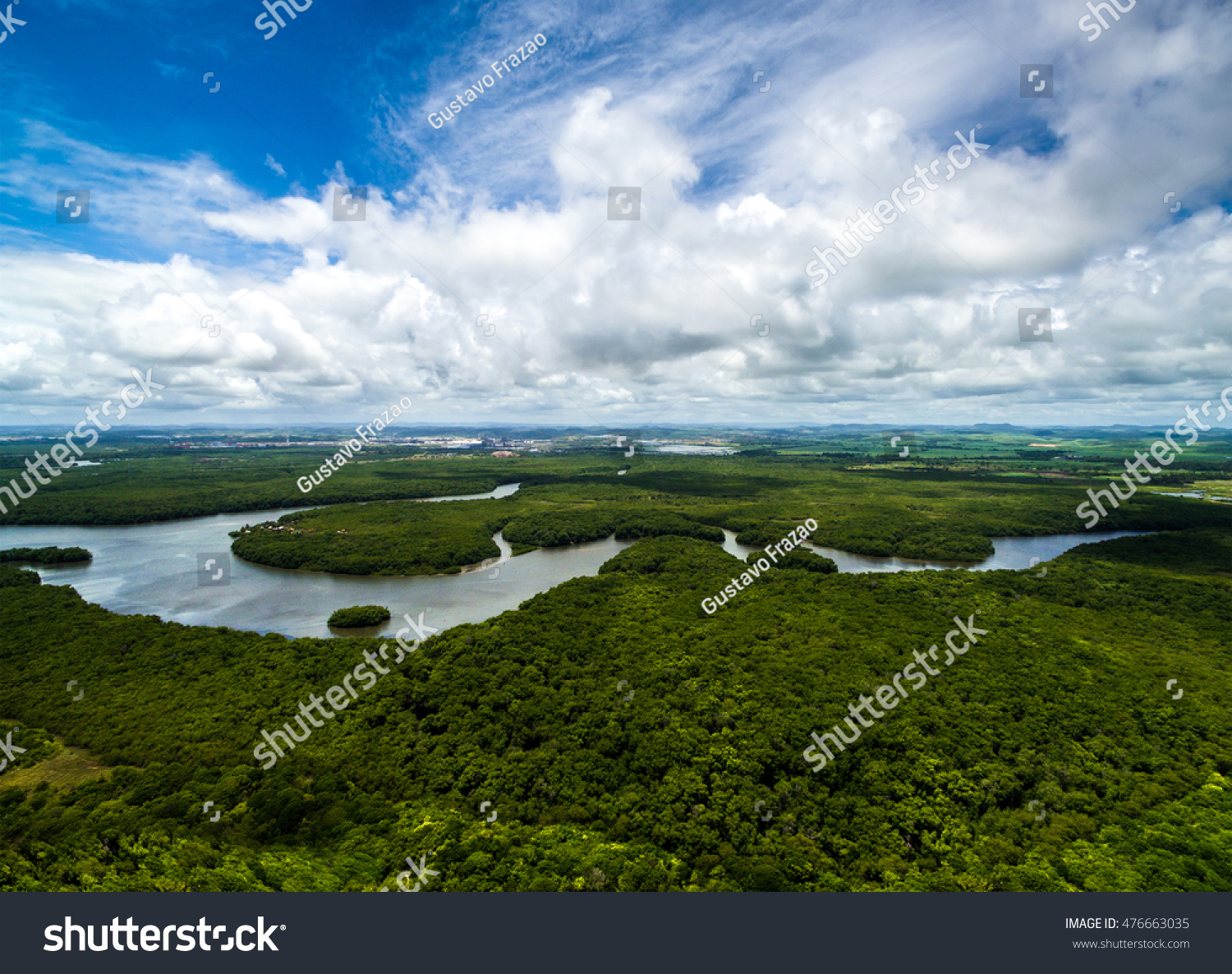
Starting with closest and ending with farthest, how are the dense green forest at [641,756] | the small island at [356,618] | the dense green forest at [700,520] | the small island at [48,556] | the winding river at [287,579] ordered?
the dense green forest at [641,756] < the small island at [356,618] < the winding river at [287,579] < the small island at [48,556] < the dense green forest at [700,520]

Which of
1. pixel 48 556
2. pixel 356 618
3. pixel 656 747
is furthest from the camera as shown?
pixel 48 556

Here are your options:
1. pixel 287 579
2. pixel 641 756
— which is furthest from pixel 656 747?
pixel 287 579

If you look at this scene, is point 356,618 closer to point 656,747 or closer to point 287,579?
point 287,579

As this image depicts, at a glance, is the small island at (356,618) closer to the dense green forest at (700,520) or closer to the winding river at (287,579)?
the winding river at (287,579)

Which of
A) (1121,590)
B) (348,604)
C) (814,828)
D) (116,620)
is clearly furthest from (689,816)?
(1121,590)

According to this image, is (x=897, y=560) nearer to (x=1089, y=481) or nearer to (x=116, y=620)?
(x=116, y=620)

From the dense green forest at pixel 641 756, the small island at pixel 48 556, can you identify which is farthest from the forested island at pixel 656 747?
the small island at pixel 48 556
